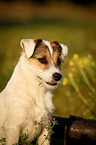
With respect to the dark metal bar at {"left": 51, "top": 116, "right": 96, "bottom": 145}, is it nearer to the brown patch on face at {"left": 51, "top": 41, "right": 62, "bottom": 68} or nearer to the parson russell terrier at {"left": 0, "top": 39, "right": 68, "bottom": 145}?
the parson russell terrier at {"left": 0, "top": 39, "right": 68, "bottom": 145}

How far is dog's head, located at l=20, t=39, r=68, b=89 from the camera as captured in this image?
3116 mm

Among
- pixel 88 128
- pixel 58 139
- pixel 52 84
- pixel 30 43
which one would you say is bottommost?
pixel 58 139

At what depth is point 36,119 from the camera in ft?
10.2

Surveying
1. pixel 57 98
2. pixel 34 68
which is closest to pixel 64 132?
pixel 34 68

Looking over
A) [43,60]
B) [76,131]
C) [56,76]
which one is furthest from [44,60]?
[76,131]

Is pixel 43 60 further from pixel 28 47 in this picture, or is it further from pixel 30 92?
pixel 30 92

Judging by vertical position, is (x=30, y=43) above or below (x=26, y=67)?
above

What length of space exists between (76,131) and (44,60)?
60.9 inches

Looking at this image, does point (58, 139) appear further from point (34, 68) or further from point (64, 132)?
point (34, 68)

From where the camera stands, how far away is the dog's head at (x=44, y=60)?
3116mm

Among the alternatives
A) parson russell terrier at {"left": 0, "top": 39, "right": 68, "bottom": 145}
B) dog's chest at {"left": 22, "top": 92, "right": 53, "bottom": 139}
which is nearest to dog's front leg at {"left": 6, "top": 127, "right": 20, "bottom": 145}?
parson russell terrier at {"left": 0, "top": 39, "right": 68, "bottom": 145}

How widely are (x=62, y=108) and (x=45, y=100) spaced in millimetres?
2495

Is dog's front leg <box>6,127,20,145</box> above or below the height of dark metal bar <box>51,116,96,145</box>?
above

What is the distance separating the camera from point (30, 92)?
3.19m
